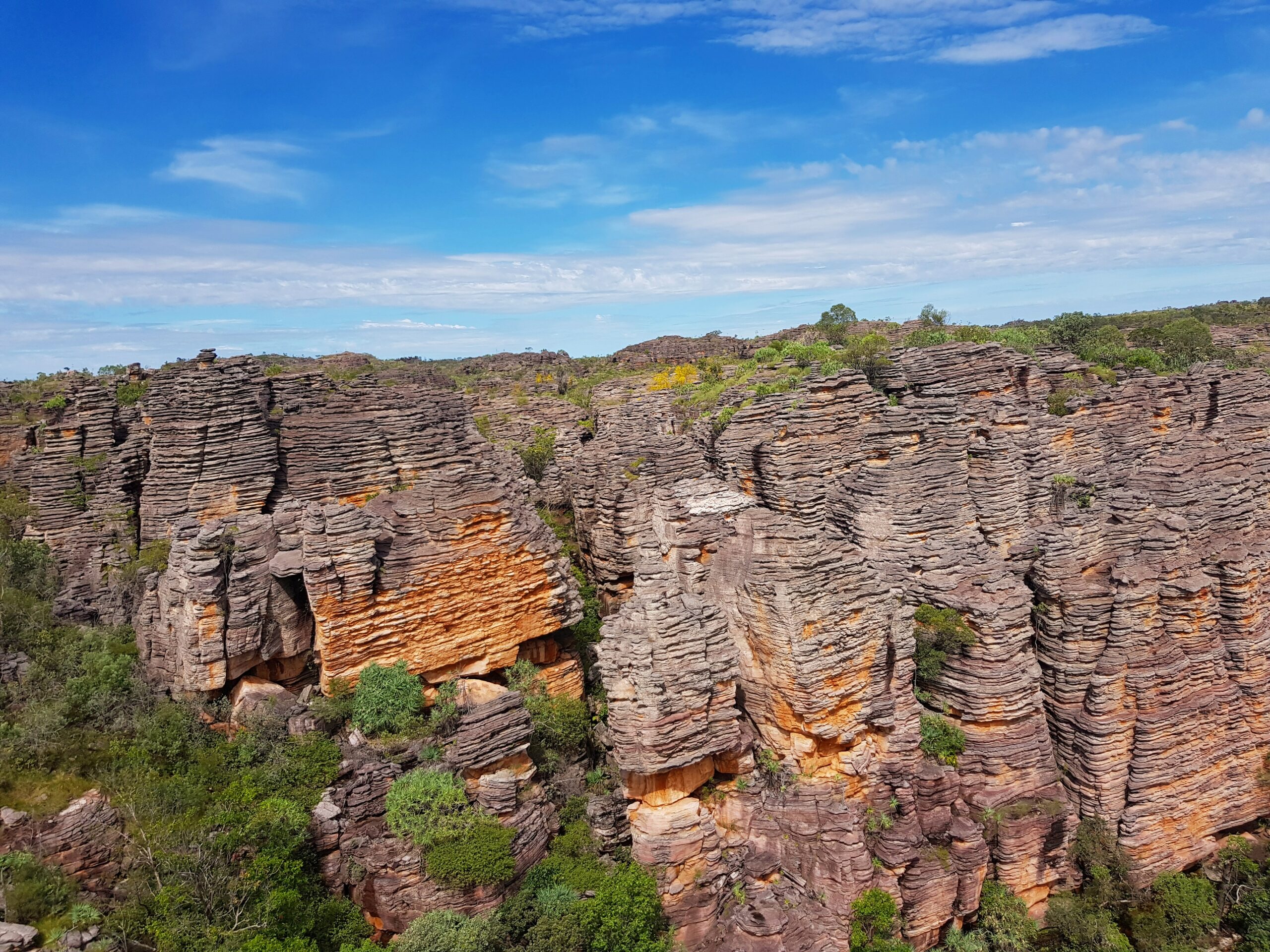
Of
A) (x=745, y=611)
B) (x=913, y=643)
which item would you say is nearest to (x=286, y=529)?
(x=745, y=611)

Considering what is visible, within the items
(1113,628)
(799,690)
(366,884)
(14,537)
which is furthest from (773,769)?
(14,537)

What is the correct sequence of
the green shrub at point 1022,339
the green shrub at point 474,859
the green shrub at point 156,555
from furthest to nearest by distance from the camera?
the green shrub at point 1022,339, the green shrub at point 156,555, the green shrub at point 474,859

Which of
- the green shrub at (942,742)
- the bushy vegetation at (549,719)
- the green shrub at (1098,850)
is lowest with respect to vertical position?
the green shrub at (1098,850)

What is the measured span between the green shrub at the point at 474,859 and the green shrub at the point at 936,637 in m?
12.9

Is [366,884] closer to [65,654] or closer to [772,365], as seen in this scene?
[65,654]

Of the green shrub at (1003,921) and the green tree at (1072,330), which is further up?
the green tree at (1072,330)

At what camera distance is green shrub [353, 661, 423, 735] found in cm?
1694

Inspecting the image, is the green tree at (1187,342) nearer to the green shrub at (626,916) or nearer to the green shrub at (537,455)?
the green shrub at (537,455)

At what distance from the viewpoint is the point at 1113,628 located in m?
19.4

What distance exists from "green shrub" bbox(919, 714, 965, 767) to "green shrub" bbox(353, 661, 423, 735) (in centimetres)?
1494

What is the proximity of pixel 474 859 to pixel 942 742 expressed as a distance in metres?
13.5

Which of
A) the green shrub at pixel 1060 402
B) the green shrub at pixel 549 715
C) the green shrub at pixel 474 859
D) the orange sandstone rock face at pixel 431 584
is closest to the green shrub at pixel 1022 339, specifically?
the green shrub at pixel 1060 402

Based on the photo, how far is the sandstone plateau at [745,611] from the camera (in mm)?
15672

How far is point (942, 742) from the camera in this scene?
60.5 ft
